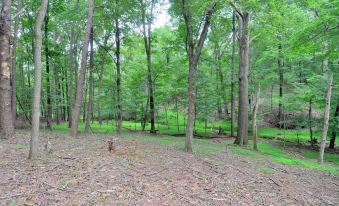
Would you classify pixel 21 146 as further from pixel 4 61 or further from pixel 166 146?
pixel 166 146

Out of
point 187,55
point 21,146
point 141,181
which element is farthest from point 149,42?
point 141,181

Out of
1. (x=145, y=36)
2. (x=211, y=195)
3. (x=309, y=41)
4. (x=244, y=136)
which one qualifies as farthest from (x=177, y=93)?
(x=211, y=195)

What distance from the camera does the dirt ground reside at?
4465 millimetres

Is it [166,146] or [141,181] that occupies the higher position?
[141,181]

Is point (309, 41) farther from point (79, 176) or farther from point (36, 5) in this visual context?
point (36, 5)

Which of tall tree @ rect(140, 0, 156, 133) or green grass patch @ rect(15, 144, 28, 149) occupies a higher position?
tall tree @ rect(140, 0, 156, 133)

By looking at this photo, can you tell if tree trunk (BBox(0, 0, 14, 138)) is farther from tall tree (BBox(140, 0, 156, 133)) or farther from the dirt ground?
tall tree (BBox(140, 0, 156, 133))

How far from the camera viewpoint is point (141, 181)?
5422mm

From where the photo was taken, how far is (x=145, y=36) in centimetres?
1950

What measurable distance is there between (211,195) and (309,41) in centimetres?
630

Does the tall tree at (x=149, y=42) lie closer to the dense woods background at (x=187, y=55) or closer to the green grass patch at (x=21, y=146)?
the dense woods background at (x=187, y=55)

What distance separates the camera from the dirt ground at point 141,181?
14.6 feet

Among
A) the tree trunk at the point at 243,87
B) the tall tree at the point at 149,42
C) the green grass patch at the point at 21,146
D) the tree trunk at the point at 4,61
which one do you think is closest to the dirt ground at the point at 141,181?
the green grass patch at the point at 21,146

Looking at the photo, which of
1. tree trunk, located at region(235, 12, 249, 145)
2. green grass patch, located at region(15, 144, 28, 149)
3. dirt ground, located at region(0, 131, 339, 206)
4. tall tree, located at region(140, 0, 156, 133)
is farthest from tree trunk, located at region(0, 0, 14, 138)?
tall tree, located at region(140, 0, 156, 133)
